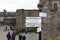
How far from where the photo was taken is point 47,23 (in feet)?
61.6

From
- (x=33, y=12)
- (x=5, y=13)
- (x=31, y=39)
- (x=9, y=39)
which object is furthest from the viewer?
(x=5, y=13)

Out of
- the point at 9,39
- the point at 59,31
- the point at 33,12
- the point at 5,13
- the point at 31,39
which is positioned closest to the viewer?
the point at 59,31

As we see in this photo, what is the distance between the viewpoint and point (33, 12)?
144 ft

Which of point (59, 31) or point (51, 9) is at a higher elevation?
point (51, 9)

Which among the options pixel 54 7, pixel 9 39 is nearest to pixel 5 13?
pixel 9 39

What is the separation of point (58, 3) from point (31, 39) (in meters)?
14.4

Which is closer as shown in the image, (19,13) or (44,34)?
(44,34)

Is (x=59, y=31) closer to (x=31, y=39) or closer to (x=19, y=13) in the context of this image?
(x=31, y=39)

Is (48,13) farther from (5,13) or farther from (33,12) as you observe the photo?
(5,13)

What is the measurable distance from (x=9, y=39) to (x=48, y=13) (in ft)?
35.5

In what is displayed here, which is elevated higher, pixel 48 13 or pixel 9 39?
pixel 48 13

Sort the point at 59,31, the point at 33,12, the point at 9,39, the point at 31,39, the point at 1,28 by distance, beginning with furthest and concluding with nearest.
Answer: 1. the point at 1,28
2. the point at 33,12
3. the point at 31,39
4. the point at 9,39
5. the point at 59,31

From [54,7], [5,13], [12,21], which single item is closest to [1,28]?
[12,21]

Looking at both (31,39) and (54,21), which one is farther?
(31,39)
